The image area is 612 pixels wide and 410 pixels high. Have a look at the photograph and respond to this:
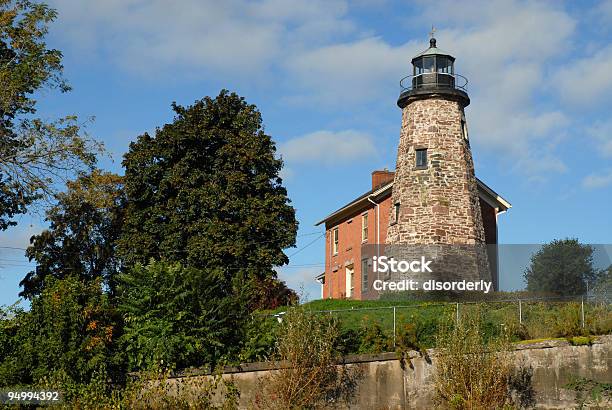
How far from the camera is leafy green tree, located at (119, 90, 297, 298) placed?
120ft

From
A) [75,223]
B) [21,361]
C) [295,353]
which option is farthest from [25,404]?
[75,223]

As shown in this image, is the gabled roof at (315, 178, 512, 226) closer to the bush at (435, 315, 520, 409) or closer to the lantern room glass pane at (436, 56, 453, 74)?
the lantern room glass pane at (436, 56, 453, 74)

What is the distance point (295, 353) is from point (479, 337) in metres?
4.49

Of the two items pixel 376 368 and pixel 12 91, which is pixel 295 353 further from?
pixel 12 91

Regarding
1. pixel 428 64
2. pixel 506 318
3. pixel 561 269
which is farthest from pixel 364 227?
pixel 506 318

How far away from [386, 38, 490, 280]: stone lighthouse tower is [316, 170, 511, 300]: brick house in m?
1.84

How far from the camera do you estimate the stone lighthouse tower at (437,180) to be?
34.2 m

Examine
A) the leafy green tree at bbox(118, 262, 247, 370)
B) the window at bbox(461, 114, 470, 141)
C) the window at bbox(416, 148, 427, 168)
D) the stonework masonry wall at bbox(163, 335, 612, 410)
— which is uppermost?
the window at bbox(461, 114, 470, 141)

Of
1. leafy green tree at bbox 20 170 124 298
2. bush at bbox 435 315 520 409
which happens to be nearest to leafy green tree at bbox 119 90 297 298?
leafy green tree at bbox 20 170 124 298

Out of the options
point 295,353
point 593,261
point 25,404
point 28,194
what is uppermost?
point 28,194

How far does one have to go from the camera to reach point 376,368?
73.2 ft

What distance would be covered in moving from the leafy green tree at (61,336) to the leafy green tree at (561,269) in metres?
15.2

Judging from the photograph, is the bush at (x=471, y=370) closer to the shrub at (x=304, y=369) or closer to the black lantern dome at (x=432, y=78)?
the shrub at (x=304, y=369)

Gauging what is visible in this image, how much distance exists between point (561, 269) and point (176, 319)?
14.9m
